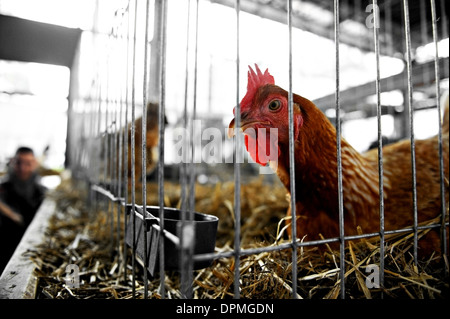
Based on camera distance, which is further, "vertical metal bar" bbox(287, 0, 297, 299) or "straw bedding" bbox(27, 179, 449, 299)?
"straw bedding" bbox(27, 179, 449, 299)

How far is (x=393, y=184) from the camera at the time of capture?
930 mm

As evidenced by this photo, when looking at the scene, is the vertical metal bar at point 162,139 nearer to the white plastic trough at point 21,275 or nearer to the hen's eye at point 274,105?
the hen's eye at point 274,105

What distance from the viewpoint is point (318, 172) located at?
32.0 inches

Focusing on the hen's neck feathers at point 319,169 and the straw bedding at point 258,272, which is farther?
the hen's neck feathers at point 319,169

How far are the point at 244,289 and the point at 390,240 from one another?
394mm

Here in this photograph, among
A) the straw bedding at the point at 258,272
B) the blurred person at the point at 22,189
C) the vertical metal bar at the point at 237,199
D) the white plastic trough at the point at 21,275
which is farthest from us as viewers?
the blurred person at the point at 22,189

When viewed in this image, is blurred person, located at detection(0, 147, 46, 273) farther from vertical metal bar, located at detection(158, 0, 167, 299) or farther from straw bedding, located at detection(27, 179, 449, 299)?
vertical metal bar, located at detection(158, 0, 167, 299)

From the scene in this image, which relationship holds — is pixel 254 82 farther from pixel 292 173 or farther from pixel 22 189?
pixel 22 189

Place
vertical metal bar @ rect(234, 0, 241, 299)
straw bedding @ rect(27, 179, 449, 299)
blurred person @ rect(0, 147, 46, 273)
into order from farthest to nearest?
blurred person @ rect(0, 147, 46, 273), straw bedding @ rect(27, 179, 449, 299), vertical metal bar @ rect(234, 0, 241, 299)

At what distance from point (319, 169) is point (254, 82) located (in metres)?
0.30

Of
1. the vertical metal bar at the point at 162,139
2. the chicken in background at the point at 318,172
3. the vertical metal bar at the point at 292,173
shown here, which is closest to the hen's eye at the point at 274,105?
the chicken in background at the point at 318,172

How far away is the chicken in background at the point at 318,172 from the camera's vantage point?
2.59 feet

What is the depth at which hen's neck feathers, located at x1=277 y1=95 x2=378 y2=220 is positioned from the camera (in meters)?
0.80

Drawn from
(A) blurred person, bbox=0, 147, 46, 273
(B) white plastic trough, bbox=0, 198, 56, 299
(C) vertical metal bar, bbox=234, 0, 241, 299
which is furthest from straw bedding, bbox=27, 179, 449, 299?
(A) blurred person, bbox=0, 147, 46, 273
